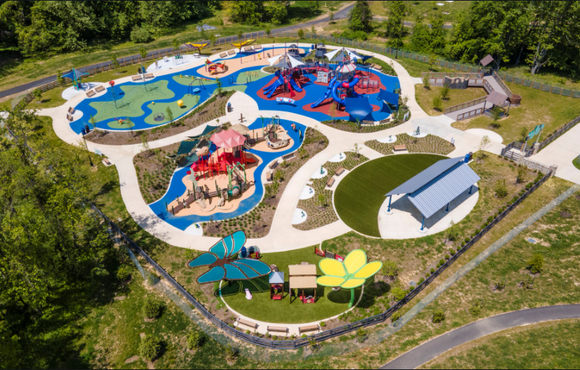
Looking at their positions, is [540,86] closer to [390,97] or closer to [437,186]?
[390,97]

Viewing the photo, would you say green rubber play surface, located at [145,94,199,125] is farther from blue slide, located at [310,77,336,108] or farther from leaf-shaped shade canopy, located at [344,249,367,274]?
leaf-shaped shade canopy, located at [344,249,367,274]

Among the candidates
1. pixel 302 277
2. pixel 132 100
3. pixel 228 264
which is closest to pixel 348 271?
pixel 302 277

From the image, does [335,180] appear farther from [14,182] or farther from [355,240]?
[14,182]

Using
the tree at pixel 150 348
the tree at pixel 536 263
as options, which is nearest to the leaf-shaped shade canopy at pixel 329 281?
the tree at pixel 150 348

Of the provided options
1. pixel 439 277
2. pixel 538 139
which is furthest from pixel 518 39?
pixel 439 277

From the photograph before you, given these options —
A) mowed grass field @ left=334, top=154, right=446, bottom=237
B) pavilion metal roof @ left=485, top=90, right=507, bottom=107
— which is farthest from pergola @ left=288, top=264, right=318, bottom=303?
pavilion metal roof @ left=485, top=90, right=507, bottom=107
